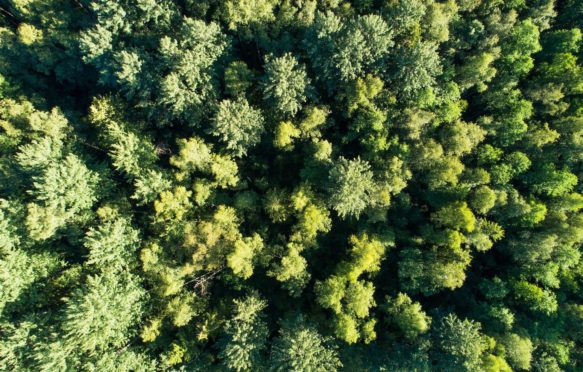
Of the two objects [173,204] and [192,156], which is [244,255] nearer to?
Answer: [173,204]

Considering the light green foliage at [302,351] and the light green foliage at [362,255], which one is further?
the light green foliage at [362,255]

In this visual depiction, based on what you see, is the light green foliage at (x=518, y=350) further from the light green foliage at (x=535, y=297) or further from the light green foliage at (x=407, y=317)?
the light green foliage at (x=407, y=317)

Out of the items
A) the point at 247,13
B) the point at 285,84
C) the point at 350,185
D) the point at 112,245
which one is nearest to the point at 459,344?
the point at 350,185

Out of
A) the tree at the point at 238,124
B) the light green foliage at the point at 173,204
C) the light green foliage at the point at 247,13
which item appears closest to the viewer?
the light green foliage at the point at 173,204

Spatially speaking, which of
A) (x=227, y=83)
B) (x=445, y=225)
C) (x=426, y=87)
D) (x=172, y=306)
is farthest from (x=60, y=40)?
(x=445, y=225)

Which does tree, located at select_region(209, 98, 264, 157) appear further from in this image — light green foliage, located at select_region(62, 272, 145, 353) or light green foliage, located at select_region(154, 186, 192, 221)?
light green foliage, located at select_region(62, 272, 145, 353)

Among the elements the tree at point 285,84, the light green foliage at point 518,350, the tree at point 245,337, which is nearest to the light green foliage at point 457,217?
the light green foliage at point 518,350

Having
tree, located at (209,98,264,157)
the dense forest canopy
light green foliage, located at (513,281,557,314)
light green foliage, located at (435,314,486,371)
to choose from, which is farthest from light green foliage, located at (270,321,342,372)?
light green foliage, located at (513,281,557,314)

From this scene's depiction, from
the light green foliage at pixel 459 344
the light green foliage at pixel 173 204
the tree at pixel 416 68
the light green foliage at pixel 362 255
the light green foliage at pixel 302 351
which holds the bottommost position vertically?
the light green foliage at pixel 459 344
